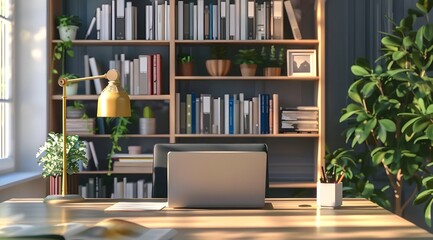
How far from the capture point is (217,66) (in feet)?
19.0

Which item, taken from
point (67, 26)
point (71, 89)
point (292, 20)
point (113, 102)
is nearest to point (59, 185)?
point (71, 89)

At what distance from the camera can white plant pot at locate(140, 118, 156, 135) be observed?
19.2 feet

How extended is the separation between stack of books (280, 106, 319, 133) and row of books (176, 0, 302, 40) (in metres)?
0.54

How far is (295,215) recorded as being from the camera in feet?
10.7

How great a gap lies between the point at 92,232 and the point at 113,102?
3.42ft

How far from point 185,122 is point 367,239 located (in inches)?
130

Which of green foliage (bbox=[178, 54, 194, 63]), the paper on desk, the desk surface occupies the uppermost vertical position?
green foliage (bbox=[178, 54, 194, 63])

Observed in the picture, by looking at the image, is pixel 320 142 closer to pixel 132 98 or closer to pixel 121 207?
pixel 132 98

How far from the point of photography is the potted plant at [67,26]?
5.75m

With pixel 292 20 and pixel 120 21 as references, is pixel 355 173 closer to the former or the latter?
pixel 292 20

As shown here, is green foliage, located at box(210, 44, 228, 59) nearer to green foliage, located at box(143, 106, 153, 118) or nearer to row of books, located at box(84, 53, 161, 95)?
row of books, located at box(84, 53, 161, 95)

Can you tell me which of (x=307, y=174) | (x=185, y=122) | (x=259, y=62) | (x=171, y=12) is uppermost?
(x=171, y=12)

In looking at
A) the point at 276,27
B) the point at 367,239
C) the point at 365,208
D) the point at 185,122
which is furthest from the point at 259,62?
the point at 367,239

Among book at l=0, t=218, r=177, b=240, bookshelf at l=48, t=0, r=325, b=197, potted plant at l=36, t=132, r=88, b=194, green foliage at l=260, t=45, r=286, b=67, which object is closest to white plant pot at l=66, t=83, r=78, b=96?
bookshelf at l=48, t=0, r=325, b=197
